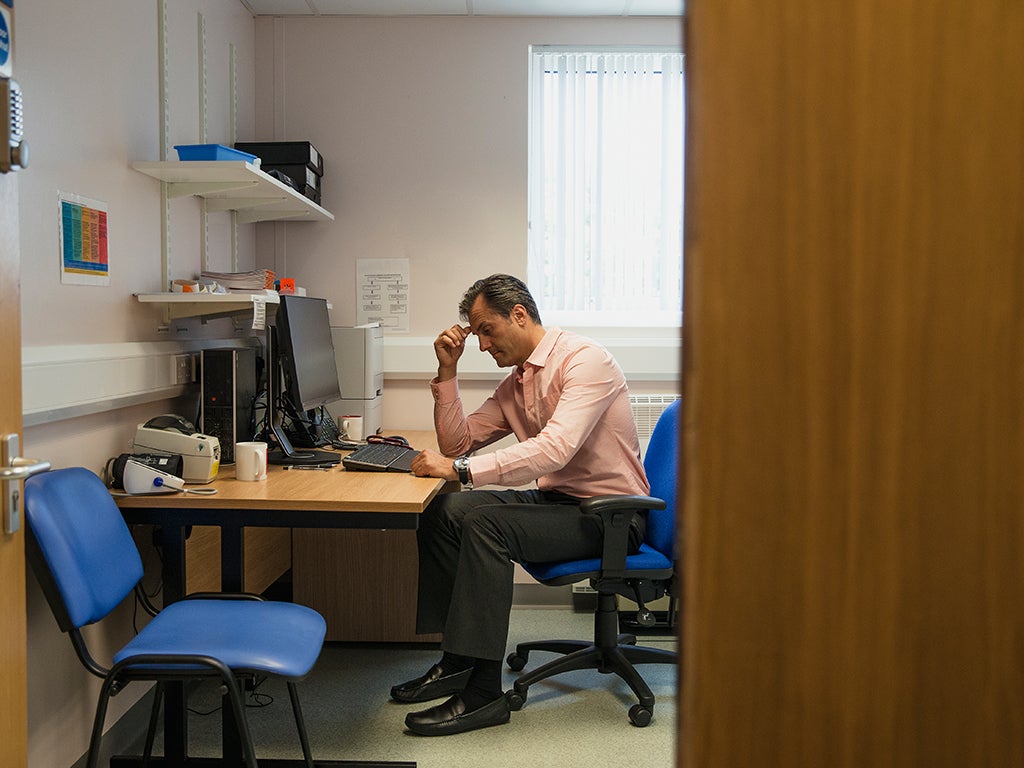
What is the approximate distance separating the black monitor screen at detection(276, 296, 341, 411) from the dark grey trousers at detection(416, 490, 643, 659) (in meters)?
0.59

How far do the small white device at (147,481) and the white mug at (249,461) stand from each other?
224 mm

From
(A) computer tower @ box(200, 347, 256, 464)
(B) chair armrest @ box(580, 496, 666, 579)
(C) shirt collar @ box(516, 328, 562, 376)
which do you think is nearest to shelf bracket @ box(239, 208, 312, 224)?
(A) computer tower @ box(200, 347, 256, 464)

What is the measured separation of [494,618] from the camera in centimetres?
261

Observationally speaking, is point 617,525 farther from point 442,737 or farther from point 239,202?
point 239,202

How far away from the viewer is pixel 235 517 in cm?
226

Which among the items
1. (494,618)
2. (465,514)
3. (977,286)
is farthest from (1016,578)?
(465,514)

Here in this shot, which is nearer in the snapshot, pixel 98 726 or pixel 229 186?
pixel 98 726

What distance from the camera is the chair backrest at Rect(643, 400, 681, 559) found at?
9.26 ft

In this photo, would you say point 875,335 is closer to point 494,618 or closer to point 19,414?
point 19,414

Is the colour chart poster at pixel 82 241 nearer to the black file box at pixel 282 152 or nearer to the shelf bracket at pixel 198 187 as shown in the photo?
the shelf bracket at pixel 198 187

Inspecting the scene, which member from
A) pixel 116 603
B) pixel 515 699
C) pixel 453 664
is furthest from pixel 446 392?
pixel 116 603

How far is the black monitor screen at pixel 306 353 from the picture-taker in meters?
2.76

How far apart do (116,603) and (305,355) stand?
109 centimetres

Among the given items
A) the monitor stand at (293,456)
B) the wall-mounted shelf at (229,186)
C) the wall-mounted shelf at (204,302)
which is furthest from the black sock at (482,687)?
the wall-mounted shelf at (229,186)
